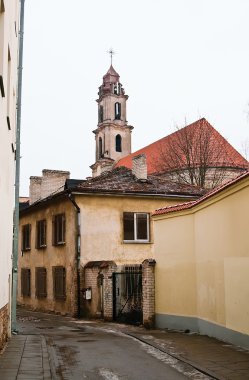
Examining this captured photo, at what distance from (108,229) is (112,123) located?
54.2 meters

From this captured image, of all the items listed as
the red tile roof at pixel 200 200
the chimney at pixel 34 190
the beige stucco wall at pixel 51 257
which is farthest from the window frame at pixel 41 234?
the red tile roof at pixel 200 200

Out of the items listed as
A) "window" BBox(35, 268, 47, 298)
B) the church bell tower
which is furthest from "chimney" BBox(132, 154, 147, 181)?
the church bell tower

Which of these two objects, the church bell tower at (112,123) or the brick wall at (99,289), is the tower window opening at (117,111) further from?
the brick wall at (99,289)

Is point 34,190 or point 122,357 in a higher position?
point 34,190

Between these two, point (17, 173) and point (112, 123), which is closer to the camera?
point (17, 173)

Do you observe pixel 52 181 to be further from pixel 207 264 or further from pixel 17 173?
pixel 207 264

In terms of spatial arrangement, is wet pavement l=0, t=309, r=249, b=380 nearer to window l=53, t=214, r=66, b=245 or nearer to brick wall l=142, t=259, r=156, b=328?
brick wall l=142, t=259, r=156, b=328

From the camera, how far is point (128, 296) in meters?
20.1

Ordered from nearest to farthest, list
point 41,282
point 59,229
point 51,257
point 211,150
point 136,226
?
point 136,226, point 59,229, point 51,257, point 41,282, point 211,150

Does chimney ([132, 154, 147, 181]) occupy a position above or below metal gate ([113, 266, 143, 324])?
above

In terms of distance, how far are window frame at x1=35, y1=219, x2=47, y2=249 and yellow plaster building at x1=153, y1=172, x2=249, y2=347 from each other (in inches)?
449

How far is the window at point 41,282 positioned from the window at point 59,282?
5.17 ft

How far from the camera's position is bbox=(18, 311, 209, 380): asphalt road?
9.43m

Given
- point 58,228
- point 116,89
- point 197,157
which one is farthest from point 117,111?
point 58,228
